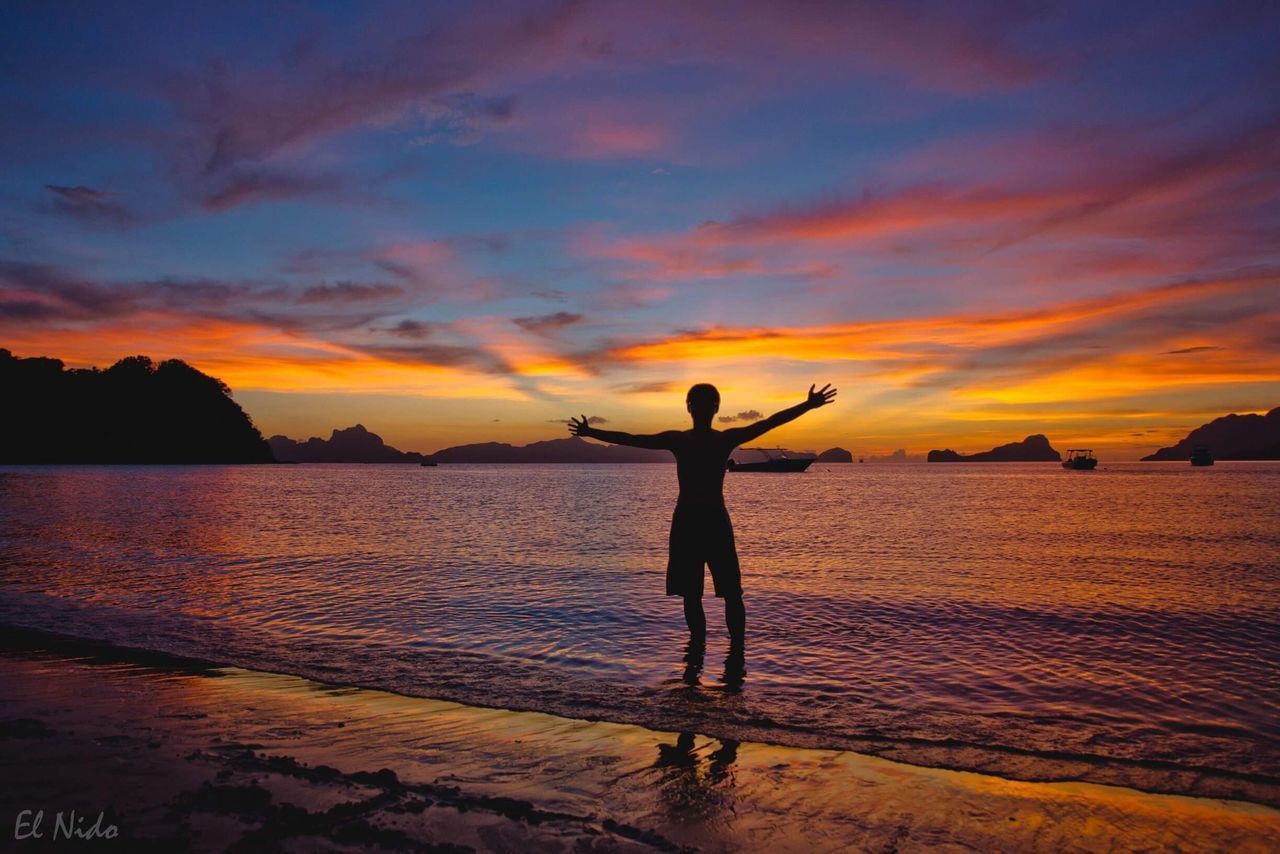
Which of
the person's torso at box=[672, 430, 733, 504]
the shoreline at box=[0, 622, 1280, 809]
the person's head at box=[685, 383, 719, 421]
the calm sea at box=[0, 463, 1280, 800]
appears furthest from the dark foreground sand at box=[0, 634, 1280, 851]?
the person's head at box=[685, 383, 719, 421]

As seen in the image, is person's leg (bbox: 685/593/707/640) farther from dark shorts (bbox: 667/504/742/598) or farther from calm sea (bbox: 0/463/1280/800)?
calm sea (bbox: 0/463/1280/800)

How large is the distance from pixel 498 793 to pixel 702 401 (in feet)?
15.9

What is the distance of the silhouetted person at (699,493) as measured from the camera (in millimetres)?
8336

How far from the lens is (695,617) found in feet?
29.4

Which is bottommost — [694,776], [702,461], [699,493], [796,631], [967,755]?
[796,631]

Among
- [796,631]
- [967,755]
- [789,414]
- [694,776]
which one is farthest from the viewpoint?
[796,631]

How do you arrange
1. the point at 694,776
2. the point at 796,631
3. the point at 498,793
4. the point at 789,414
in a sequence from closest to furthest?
the point at 498,793, the point at 694,776, the point at 789,414, the point at 796,631

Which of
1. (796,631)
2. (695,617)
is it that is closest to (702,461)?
(695,617)

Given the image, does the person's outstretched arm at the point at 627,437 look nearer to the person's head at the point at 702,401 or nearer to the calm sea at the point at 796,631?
the person's head at the point at 702,401

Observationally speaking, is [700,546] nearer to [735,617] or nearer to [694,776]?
[735,617]

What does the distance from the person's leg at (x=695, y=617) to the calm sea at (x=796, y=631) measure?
0.40 m

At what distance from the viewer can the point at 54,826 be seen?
401 centimetres

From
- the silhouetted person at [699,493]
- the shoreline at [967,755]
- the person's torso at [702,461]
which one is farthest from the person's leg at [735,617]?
the shoreline at [967,755]

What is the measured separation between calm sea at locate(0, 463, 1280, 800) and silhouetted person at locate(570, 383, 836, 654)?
3.92 ft
